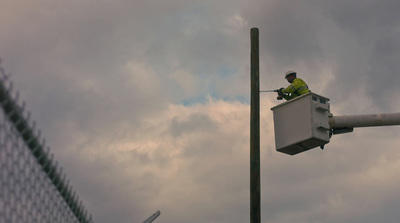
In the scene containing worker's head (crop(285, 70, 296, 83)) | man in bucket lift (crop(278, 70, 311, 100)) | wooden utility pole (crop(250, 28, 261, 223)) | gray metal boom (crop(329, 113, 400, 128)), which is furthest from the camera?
worker's head (crop(285, 70, 296, 83))

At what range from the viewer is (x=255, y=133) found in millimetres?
11617

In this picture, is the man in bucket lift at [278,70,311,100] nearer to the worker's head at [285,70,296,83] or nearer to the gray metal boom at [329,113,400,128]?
the worker's head at [285,70,296,83]

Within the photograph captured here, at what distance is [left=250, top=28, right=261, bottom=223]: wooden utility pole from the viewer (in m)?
11.1

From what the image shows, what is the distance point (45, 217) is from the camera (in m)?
4.73

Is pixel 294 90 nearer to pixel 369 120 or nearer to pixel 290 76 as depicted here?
pixel 290 76

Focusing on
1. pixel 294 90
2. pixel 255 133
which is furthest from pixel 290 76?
pixel 255 133

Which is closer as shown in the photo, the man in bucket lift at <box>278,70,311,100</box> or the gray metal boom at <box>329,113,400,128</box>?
the gray metal boom at <box>329,113,400,128</box>

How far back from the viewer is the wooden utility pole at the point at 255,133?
1109 centimetres

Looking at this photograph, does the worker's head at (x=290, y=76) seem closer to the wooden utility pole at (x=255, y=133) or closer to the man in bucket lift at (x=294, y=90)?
the man in bucket lift at (x=294, y=90)

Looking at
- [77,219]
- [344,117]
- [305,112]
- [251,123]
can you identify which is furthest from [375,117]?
[77,219]

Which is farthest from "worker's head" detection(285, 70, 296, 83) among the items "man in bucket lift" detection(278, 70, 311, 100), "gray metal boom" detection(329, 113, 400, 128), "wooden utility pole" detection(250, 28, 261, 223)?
"gray metal boom" detection(329, 113, 400, 128)

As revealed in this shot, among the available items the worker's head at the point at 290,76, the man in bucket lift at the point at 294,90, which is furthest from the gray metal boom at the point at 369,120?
the worker's head at the point at 290,76

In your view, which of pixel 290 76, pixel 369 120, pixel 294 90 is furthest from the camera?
pixel 290 76

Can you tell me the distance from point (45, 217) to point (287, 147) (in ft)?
25.5
